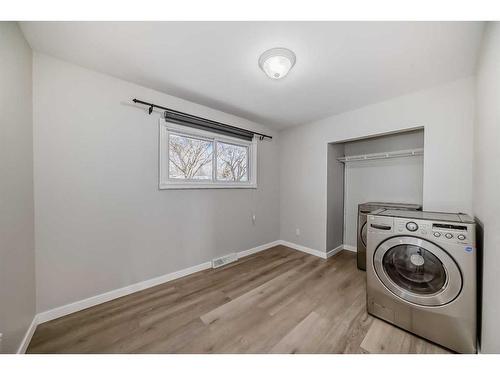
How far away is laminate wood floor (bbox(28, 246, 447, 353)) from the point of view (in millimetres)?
1277

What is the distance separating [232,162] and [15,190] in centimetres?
212

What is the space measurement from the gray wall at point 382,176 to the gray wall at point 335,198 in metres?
0.11

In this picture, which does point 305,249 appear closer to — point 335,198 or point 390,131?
point 335,198

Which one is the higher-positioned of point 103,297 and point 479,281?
point 479,281

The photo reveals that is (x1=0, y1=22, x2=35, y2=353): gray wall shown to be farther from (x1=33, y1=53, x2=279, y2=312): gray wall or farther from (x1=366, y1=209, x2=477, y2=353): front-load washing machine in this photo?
(x1=366, y1=209, x2=477, y2=353): front-load washing machine

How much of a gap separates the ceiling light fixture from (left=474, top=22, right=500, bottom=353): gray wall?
114 cm

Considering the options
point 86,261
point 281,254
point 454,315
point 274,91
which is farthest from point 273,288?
point 274,91

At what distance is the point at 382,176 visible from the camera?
9.25 feet

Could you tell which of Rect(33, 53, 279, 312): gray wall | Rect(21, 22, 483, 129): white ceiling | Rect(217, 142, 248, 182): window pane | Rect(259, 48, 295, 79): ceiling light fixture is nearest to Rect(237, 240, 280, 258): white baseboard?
Rect(33, 53, 279, 312): gray wall

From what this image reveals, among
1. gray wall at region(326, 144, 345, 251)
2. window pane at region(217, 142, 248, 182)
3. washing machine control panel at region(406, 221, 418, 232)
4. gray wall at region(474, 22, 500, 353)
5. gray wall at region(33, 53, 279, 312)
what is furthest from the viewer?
gray wall at region(326, 144, 345, 251)

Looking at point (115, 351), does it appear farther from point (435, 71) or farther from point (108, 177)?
point (435, 71)

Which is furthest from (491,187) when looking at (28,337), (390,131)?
(28,337)

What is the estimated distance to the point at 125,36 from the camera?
4.28 ft
